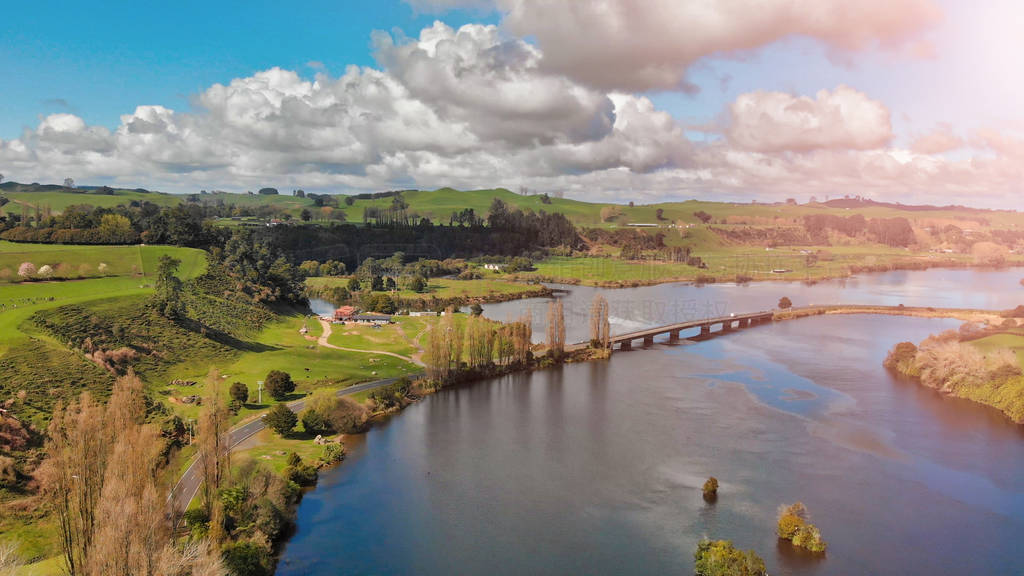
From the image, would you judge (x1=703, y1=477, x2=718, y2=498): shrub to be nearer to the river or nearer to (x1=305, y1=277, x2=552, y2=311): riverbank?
the river

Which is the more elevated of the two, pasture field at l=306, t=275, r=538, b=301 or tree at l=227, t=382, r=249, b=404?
pasture field at l=306, t=275, r=538, b=301

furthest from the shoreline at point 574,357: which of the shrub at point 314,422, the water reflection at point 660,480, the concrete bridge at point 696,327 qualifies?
the concrete bridge at point 696,327

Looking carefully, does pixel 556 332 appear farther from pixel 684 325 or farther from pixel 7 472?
pixel 7 472

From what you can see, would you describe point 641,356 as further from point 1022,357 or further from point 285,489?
point 285,489

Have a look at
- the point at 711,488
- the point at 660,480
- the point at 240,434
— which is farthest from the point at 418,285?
the point at 711,488

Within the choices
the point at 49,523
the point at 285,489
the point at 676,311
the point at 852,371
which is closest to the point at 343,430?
the point at 285,489

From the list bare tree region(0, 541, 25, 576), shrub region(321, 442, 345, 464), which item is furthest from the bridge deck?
bare tree region(0, 541, 25, 576)

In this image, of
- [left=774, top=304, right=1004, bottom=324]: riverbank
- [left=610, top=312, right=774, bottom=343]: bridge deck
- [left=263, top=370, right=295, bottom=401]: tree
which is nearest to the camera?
[left=263, top=370, right=295, bottom=401]: tree
